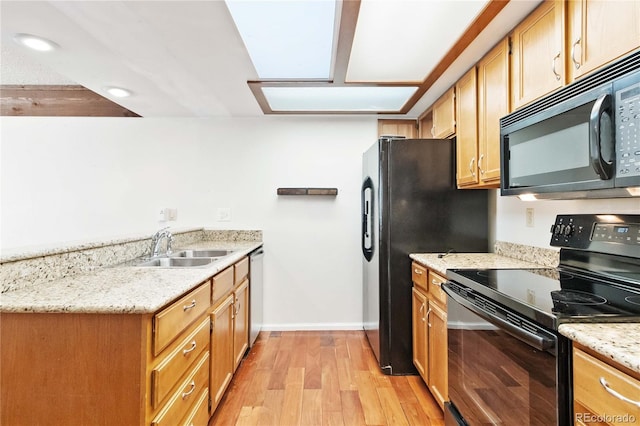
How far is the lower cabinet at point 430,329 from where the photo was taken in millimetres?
1746

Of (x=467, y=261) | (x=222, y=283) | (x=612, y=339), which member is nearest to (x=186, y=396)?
(x=222, y=283)

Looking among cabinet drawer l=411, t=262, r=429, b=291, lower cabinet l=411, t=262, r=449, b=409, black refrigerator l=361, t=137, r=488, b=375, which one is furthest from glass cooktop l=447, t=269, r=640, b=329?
black refrigerator l=361, t=137, r=488, b=375

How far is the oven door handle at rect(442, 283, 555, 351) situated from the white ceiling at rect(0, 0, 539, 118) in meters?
1.40

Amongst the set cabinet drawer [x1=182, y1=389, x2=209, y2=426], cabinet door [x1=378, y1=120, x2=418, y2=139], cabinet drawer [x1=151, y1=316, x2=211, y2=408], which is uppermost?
cabinet door [x1=378, y1=120, x2=418, y2=139]

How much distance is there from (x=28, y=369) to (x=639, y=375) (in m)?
1.67

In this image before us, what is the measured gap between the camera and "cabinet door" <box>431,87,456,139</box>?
7.73 ft

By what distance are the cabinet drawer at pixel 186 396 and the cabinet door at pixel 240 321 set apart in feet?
1.76

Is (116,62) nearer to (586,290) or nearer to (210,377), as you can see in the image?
(210,377)

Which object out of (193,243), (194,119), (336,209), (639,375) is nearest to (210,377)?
(193,243)

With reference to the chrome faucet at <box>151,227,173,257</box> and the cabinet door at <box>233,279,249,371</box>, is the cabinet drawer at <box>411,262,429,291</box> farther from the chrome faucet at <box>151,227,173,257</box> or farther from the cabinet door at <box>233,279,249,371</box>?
the chrome faucet at <box>151,227,173,257</box>

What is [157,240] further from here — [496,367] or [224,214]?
[496,367]

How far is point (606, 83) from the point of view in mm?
1038

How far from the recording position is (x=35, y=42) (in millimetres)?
1756

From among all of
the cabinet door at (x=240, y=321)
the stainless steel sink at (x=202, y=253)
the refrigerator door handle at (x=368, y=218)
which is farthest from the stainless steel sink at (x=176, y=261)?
the refrigerator door handle at (x=368, y=218)
